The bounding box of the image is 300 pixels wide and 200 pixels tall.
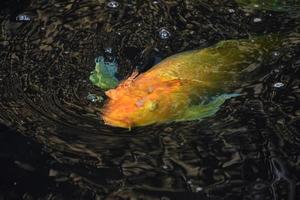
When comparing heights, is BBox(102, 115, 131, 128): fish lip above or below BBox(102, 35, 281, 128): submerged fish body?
below

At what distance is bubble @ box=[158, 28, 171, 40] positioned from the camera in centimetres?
370

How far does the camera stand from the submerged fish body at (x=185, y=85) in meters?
2.87

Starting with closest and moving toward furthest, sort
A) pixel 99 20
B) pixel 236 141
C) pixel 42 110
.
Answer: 1. pixel 236 141
2. pixel 42 110
3. pixel 99 20

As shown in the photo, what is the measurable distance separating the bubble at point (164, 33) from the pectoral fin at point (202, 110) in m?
0.83

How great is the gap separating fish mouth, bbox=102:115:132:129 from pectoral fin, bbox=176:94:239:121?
0.28 metres

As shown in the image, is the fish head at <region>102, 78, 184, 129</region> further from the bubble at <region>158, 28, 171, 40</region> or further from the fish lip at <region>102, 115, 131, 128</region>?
the bubble at <region>158, 28, 171, 40</region>

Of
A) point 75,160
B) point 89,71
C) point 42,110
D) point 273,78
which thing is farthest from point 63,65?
point 273,78

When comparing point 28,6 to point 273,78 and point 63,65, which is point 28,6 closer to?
point 63,65

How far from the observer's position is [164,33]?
12.2ft

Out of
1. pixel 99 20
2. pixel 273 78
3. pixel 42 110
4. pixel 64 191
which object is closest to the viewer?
pixel 64 191

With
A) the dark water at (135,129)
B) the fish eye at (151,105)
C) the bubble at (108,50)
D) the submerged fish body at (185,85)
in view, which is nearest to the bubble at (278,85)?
the dark water at (135,129)

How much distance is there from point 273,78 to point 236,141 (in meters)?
0.60

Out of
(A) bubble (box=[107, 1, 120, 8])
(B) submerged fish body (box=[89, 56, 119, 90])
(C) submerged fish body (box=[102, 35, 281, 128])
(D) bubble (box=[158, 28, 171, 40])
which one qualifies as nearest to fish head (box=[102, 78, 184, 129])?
(C) submerged fish body (box=[102, 35, 281, 128])

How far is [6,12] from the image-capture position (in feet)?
13.2
